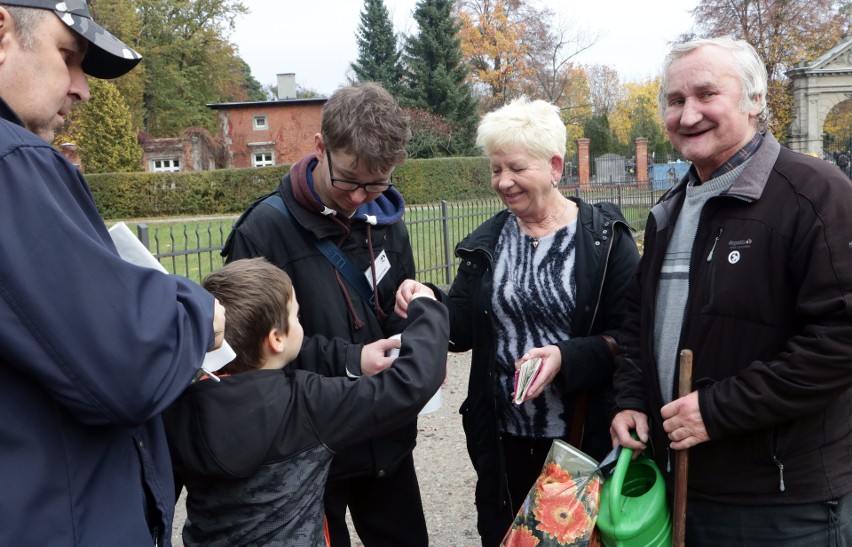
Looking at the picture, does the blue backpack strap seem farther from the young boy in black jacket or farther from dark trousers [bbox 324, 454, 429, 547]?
dark trousers [bbox 324, 454, 429, 547]

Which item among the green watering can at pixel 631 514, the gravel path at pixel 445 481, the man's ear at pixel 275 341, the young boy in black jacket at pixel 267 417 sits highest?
the man's ear at pixel 275 341

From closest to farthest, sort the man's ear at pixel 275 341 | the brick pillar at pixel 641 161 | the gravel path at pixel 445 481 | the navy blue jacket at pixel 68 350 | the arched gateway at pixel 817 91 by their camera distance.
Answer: the navy blue jacket at pixel 68 350 → the man's ear at pixel 275 341 → the gravel path at pixel 445 481 → the brick pillar at pixel 641 161 → the arched gateway at pixel 817 91

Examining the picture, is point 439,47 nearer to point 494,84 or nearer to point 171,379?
point 494,84

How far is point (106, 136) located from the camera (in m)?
30.4

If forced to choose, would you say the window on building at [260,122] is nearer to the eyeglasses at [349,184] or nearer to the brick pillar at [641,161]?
the brick pillar at [641,161]

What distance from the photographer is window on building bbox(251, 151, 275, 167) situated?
138 ft

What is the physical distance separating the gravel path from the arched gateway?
114 ft

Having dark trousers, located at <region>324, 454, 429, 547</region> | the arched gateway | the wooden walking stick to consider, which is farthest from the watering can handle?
the arched gateway

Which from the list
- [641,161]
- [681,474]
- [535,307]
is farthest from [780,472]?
[641,161]

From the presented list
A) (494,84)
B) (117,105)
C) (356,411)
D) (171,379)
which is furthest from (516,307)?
(494,84)

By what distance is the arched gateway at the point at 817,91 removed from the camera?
3456 cm

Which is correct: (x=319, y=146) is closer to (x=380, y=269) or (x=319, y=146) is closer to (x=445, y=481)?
(x=380, y=269)

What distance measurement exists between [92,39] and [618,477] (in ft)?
5.97

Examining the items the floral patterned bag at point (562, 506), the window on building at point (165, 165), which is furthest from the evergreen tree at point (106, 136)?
the floral patterned bag at point (562, 506)
